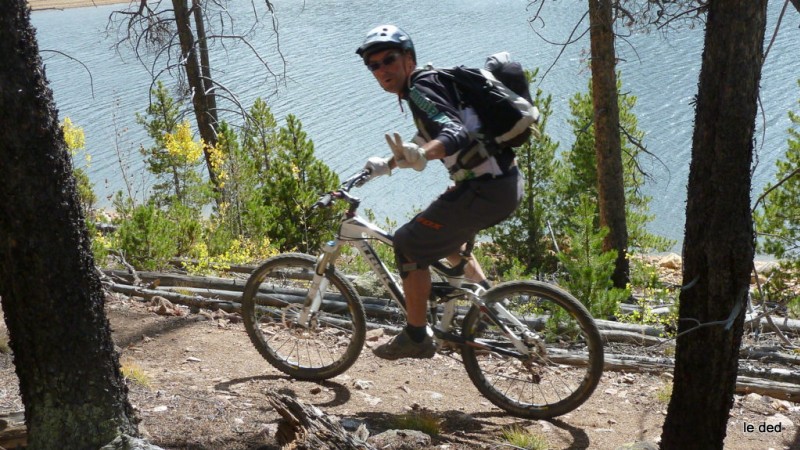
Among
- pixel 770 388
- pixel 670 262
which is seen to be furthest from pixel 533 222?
pixel 770 388

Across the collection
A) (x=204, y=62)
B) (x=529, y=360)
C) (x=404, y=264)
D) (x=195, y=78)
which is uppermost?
(x=204, y=62)

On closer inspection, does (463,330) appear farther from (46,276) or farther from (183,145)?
(183,145)

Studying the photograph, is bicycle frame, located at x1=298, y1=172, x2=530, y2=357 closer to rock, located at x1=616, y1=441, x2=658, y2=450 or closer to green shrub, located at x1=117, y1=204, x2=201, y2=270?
rock, located at x1=616, y1=441, x2=658, y2=450

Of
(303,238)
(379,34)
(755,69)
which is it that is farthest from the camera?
(303,238)

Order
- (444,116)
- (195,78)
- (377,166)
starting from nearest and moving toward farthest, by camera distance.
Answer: (444,116) < (377,166) < (195,78)

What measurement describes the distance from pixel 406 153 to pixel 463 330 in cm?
167

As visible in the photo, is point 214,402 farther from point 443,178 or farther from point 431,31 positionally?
point 431,31

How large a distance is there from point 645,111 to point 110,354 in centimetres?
1811

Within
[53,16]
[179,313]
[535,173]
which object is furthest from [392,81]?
[53,16]

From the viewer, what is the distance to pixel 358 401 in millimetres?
5414

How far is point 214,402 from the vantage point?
502 cm

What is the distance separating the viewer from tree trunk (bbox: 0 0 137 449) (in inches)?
128

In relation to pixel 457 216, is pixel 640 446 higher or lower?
lower

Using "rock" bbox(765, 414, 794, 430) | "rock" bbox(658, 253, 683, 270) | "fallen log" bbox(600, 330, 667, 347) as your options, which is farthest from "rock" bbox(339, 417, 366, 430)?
"rock" bbox(658, 253, 683, 270)
